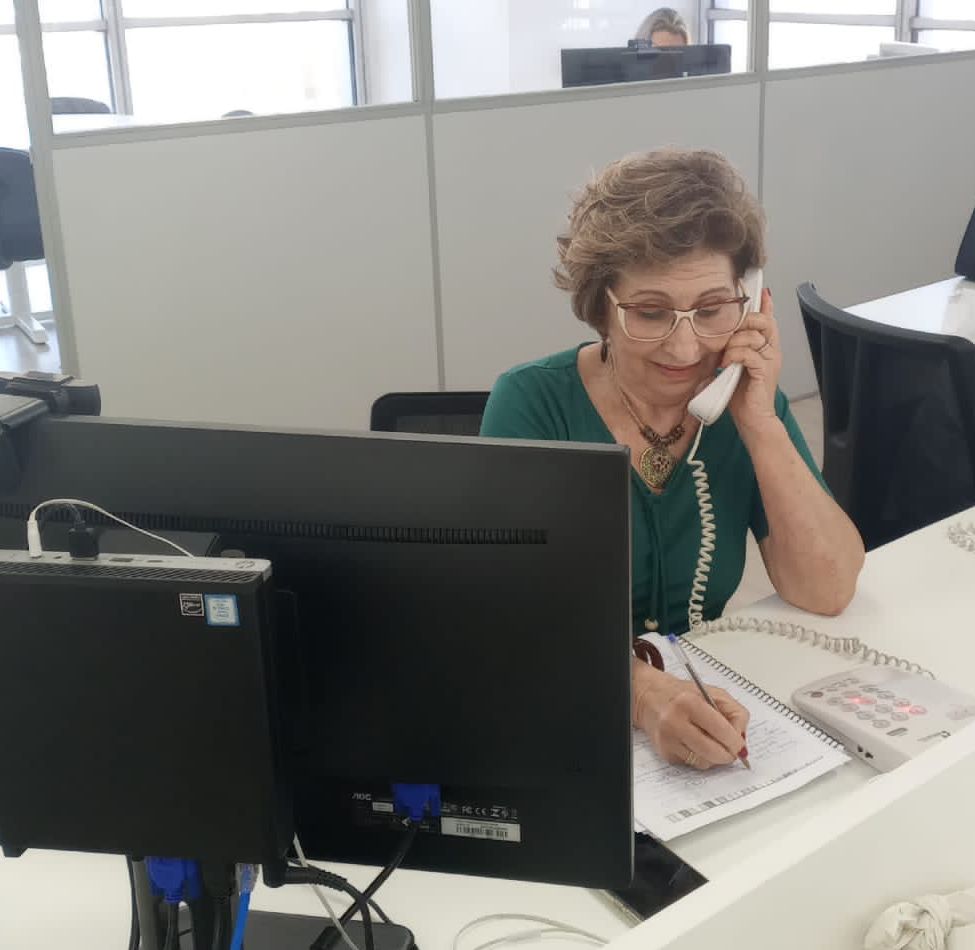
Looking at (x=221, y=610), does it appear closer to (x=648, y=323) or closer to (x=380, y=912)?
(x=380, y=912)

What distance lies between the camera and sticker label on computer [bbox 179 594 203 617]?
0.77m

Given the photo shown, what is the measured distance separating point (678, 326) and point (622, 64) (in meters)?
2.44

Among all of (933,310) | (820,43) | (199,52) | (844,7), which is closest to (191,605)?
(933,310)

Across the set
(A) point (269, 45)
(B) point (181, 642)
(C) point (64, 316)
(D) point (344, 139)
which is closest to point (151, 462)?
(B) point (181, 642)

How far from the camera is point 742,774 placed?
1.20 meters

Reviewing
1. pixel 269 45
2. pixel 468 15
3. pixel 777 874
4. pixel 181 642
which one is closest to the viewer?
pixel 777 874

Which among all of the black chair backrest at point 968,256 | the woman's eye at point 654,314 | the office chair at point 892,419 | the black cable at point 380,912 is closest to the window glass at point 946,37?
the black chair backrest at point 968,256

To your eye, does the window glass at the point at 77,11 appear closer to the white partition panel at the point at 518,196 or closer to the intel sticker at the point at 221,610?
A: the white partition panel at the point at 518,196

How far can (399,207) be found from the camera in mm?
3375

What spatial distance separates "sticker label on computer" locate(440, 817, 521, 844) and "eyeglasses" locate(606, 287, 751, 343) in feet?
2.56

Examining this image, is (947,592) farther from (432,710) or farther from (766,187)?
(766,187)

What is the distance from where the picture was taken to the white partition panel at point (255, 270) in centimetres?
298

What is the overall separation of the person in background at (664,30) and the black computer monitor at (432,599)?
148 inches

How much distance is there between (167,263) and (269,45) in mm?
3250
